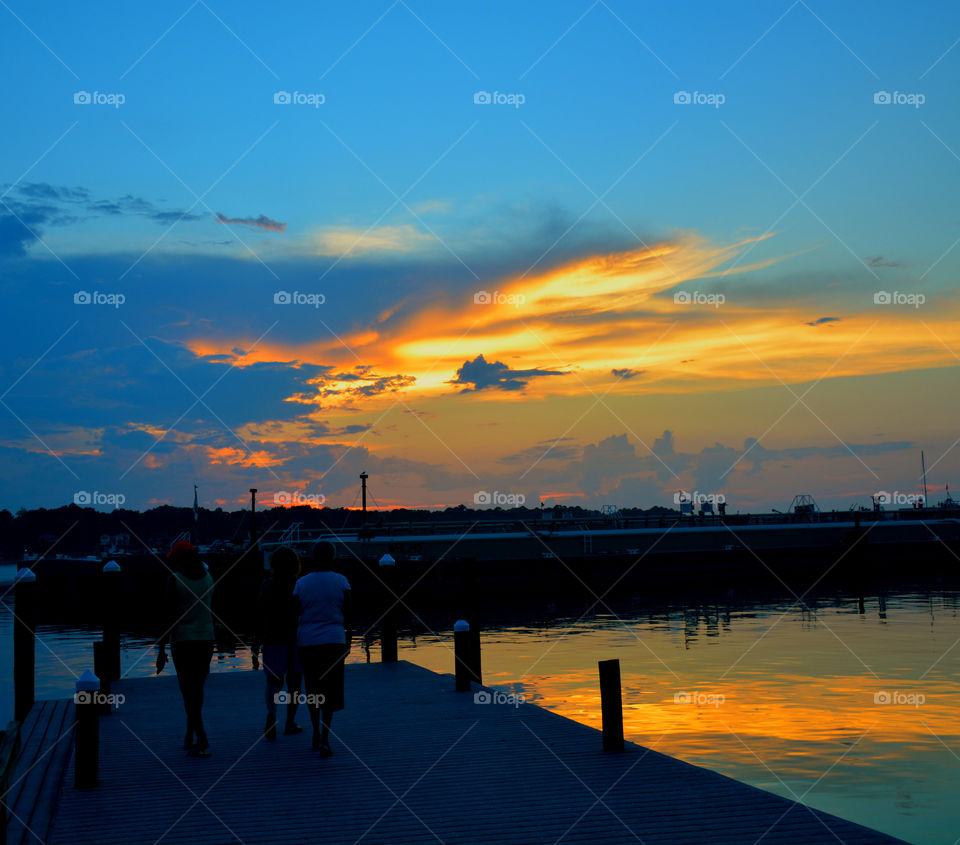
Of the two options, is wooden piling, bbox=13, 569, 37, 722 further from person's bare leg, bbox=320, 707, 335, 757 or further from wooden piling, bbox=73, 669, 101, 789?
person's bare leg, bbox=320, 707, 335, 757

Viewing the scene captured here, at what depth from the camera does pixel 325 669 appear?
35.1ft

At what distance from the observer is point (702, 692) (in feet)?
73.0

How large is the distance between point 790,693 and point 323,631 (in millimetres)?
14723

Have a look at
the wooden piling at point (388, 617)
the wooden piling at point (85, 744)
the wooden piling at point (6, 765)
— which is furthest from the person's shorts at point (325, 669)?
the wooden piling at point (388, 617)

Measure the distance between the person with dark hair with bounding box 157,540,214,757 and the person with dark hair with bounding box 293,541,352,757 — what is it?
3.55 ft

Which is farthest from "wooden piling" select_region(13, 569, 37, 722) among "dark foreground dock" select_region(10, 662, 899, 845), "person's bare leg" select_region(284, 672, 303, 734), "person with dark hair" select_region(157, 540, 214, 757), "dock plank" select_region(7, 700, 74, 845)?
"person with dark hair" select_region(157, 540, 214, 757)

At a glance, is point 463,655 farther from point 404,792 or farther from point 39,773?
point 39,773

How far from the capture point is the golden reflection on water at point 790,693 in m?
13.8

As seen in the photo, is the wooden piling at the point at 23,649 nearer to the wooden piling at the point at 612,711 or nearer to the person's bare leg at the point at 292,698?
the person's bare leg at the point at 292,698

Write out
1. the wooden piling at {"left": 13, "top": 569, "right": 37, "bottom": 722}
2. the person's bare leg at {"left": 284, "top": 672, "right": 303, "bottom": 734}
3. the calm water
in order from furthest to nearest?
the wooden piling at {"left": 13, "top": 569, "right": 37, "bottom": 722}, the calm water, the person's bare leg at {"left": 284, "top": 672, "right": 303, "bottom": 734}

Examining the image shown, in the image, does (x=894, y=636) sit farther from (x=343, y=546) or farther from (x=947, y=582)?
(x=343, y=546)

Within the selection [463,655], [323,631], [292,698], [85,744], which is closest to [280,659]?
[292,698]

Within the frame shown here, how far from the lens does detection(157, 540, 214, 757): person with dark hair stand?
425 inches

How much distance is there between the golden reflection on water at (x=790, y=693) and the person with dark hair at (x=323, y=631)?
20.9 feet
